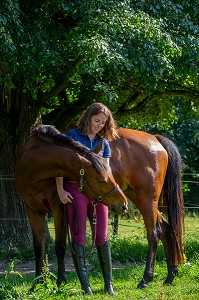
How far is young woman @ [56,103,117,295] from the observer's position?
6.23m

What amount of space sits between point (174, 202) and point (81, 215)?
161 cm

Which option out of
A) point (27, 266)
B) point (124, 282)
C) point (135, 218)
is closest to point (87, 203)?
point (124, 282)

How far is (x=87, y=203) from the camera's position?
20.6ft

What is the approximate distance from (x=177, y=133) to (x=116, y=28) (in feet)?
52.4

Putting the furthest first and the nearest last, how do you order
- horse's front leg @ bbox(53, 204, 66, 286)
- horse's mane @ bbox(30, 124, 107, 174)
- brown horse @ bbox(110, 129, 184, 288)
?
brown horse @ bbox(110, 129, 184, 288), horse's front leg @ bbox(53, 204, 66, 286), horse's mane @ bbox(30, 124, 107, 174)

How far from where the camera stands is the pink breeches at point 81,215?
6219 millimetres

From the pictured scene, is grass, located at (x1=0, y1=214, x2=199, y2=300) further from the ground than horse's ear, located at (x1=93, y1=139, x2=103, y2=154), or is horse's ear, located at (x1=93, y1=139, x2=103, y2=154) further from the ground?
horse's ear, located at (x1=93, y1=139, x2=103, y2=154)

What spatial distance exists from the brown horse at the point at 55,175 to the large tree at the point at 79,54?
6.45 feet

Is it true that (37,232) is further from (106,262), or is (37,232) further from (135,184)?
(135,184)

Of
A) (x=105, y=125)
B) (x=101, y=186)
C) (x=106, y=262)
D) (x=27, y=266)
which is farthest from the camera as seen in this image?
(x=27, y=266)

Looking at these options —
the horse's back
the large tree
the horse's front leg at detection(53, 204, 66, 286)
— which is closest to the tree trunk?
the large tree

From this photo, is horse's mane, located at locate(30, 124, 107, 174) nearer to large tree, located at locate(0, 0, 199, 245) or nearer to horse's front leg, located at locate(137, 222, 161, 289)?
horse's front leg, located at locate(137, 222, 161, 289)

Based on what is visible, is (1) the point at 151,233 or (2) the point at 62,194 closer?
(2) the point at 62,194

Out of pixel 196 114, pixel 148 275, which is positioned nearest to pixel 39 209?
pixel 148 275
